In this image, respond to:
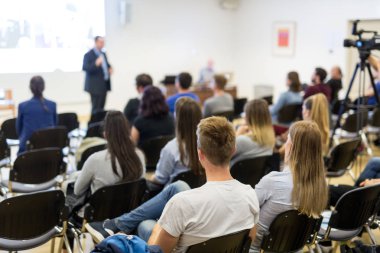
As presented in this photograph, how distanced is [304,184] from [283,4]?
9214mm

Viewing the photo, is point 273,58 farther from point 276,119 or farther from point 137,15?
point 276,119

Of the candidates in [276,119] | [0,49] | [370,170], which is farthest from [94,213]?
[0,49]

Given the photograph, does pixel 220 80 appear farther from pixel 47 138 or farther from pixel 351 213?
pixel 351 213

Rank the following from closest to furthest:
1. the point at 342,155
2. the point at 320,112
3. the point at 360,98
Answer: the point at 320,112, the point at 342,155, the point at 360,98

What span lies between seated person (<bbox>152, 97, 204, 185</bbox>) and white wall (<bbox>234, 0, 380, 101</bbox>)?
7338mm

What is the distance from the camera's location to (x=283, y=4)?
436 inches

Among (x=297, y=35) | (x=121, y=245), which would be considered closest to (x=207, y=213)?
(x=121, y=245)

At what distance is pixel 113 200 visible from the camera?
3084 mm

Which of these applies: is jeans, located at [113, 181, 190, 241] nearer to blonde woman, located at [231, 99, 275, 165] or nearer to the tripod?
blonde woman, located at [231, 99, 275, 165]

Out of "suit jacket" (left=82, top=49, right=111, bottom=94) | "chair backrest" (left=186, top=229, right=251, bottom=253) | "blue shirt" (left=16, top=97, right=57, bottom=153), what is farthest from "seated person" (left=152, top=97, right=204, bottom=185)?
"suit jacket" (left=82, top=49, right=111, bottom=94)

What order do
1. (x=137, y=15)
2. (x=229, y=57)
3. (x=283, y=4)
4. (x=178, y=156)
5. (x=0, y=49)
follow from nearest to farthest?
1. (x=178, y=156)
2. (x=0, y=49)
3. (x=137, y=15)
4. (x=283, y=4)
5. (x=229, y=57)

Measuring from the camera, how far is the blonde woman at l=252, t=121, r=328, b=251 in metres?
2.59

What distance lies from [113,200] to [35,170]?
111cm

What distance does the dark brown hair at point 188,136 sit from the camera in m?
3.48
